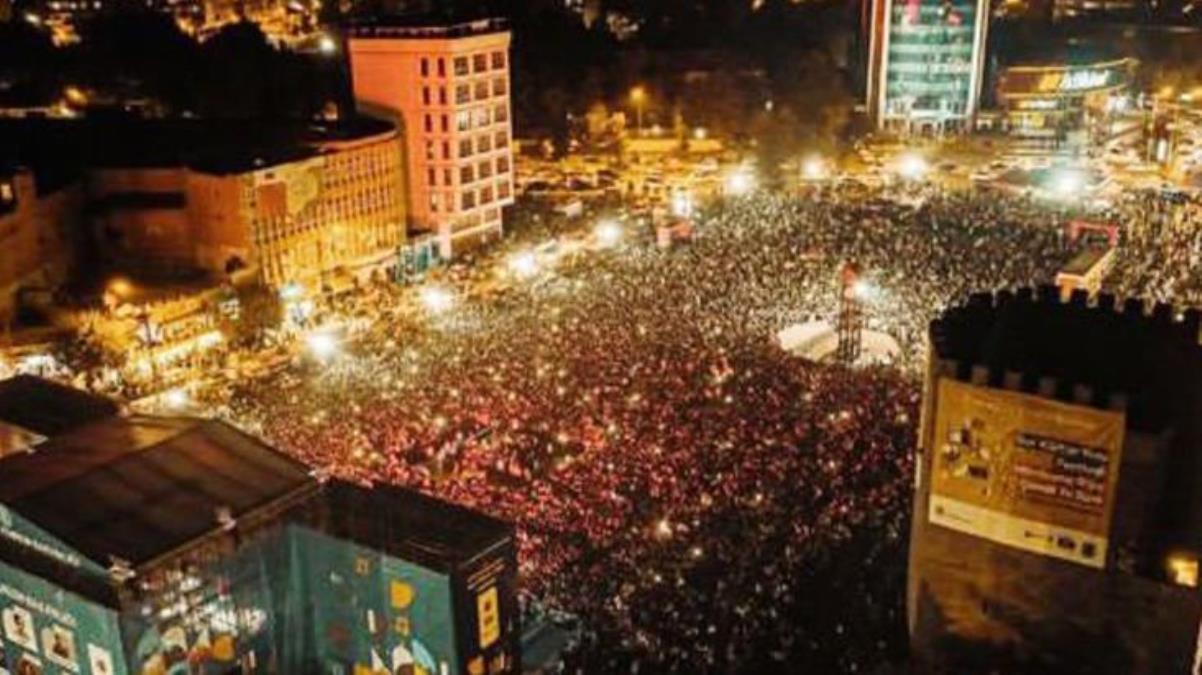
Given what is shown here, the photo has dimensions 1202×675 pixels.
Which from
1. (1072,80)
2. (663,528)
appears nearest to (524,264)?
(663,528)

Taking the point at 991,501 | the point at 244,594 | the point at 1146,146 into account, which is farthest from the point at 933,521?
the point at 1146,146

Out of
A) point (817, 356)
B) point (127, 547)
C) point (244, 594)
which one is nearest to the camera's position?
point (127, 547)

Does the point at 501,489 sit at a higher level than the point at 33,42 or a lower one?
lower

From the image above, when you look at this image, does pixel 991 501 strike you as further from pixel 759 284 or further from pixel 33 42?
pixel 33 42

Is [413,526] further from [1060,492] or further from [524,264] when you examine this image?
[524,264]

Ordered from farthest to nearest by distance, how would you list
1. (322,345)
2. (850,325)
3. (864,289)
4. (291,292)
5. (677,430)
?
(291,292) → (864,289) → (322,345) → (850,325) → (677,430)

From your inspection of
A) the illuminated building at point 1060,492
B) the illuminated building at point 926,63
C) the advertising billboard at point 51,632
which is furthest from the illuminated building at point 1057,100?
the advertising billboard at point 51,632

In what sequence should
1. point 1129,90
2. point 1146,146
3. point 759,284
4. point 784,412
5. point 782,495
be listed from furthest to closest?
point 1129,90 → point 1146,146 → point 759,284 → point 784,412 → point 782,495

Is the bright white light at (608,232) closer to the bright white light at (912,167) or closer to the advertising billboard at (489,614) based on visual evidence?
the bright white light at (912,167)
